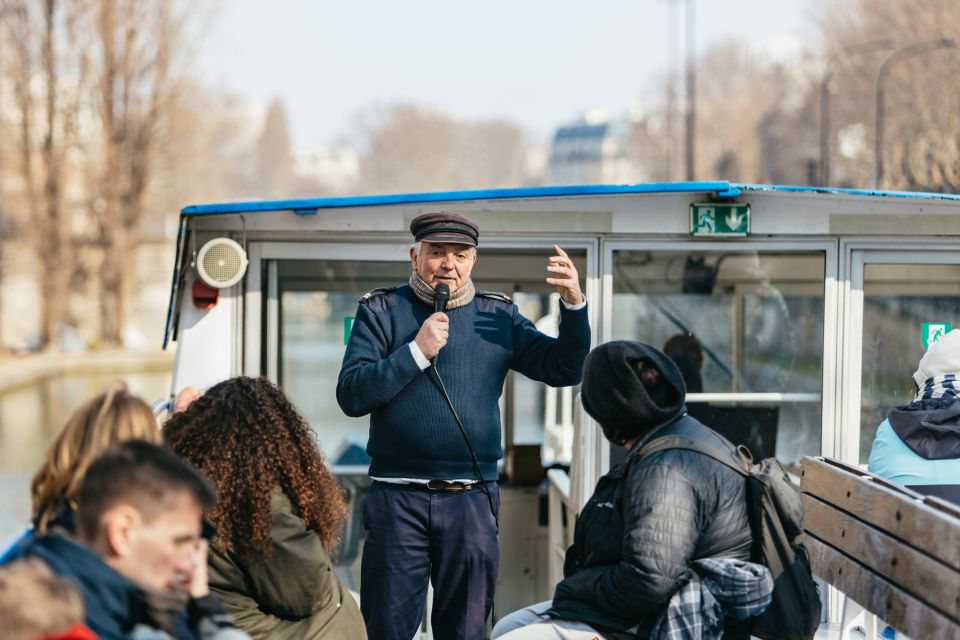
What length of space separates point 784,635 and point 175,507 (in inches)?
66.7

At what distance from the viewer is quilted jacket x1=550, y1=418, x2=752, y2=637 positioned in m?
2.92

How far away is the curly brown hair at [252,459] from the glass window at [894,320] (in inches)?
130

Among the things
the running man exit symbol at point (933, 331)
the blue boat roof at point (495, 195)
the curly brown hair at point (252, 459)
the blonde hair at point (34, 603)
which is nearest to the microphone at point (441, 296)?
the curly brown hair at point (252, 459)

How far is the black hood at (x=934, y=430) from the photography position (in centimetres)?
400

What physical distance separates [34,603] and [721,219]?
3857mm

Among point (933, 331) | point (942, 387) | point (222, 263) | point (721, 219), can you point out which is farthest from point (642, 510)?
point (933, 331)

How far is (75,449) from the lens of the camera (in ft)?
8.58

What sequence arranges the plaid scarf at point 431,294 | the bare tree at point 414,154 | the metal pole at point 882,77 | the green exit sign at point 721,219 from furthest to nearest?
the bare tree at point 414,154, the metal pole at point 882,77, the green exit sign at point 721,219, the plaid scarf at point 431,294

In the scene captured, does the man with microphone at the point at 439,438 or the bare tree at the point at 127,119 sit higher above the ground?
the bare tree at the point at 127,119

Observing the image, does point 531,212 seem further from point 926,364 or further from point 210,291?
point 926,364

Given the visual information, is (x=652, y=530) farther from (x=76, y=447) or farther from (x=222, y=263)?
(x=222, y=263)

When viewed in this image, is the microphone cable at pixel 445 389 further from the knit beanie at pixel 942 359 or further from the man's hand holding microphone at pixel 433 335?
the knit beanie at pixel 942 359

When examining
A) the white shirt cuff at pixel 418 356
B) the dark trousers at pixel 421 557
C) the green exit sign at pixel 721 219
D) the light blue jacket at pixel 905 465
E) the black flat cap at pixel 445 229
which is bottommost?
the dark trousers at pixel 421 557

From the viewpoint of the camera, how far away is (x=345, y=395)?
3.93 m
